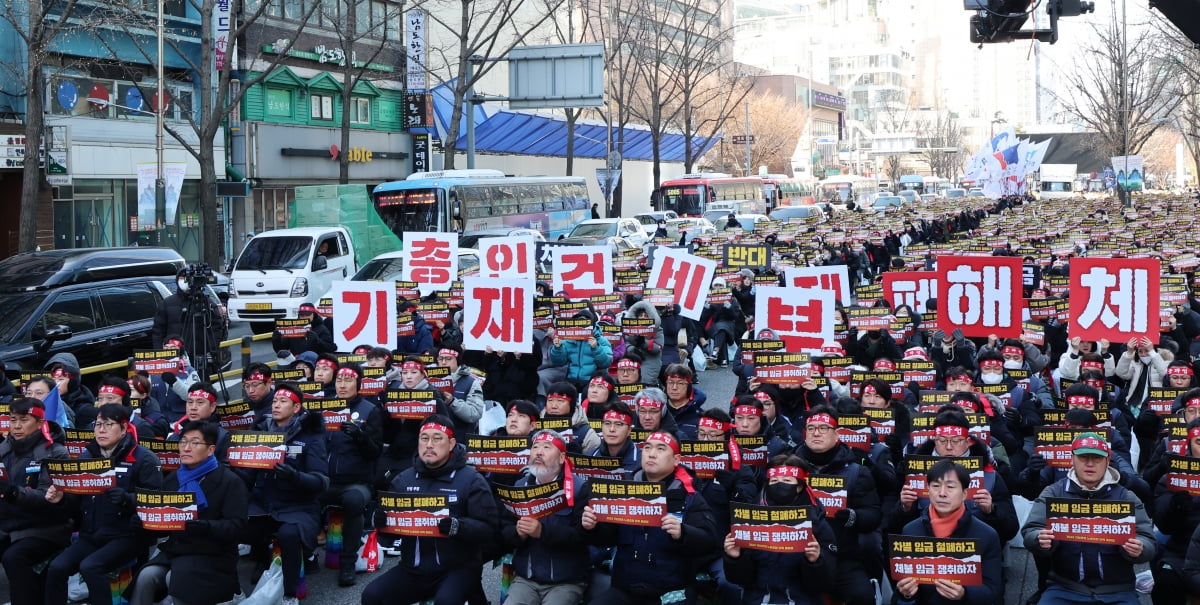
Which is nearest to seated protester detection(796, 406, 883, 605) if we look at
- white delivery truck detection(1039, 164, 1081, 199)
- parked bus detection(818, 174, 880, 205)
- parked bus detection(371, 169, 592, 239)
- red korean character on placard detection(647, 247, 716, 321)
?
red korean character on placard detection(647, 247, 716, 321)

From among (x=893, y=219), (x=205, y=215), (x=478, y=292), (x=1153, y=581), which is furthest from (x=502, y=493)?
(x=893, y=219)

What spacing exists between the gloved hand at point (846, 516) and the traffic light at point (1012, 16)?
11.9 feet

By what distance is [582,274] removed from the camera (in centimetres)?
1653

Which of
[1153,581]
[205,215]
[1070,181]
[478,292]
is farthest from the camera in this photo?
[1070,181]

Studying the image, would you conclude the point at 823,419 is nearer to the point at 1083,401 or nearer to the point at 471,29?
the point at 1083,401

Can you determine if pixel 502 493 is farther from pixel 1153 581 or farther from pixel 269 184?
pixel 269 184

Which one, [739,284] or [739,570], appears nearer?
[739,570]

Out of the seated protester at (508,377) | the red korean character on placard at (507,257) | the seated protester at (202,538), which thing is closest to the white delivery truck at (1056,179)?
the red korean character on placard at (507,257)

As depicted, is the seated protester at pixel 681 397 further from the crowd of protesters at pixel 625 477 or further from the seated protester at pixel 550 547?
the seated protester at pixel 550 547

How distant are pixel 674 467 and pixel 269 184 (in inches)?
1326

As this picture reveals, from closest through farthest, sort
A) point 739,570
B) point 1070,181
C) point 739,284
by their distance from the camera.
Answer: point 739,570 → point 739,284 → point 1070,181

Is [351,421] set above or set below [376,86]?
below

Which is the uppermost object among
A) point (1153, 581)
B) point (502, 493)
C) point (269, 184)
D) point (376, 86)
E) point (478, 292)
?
point (376, 86)

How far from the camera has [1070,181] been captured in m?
85.5
